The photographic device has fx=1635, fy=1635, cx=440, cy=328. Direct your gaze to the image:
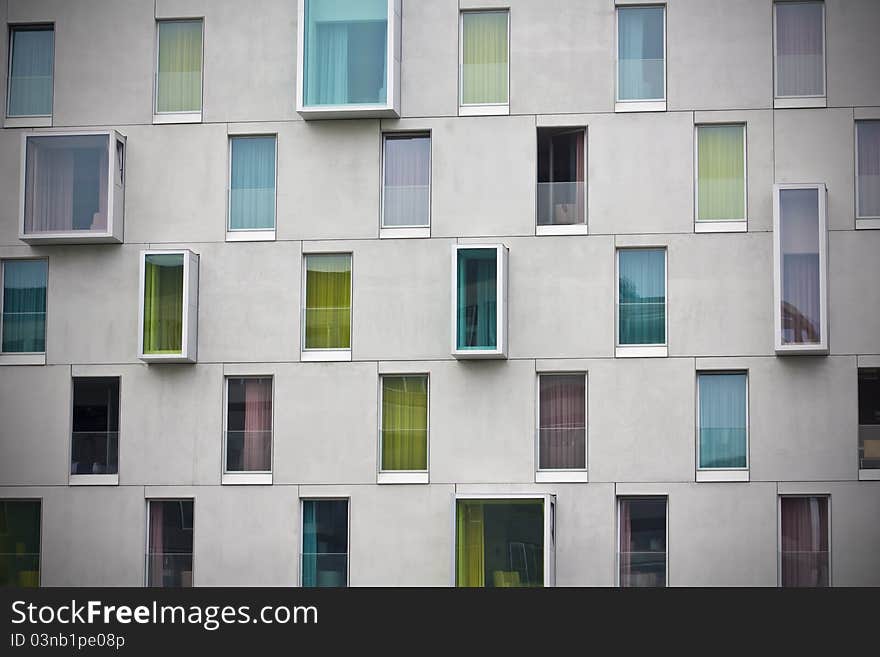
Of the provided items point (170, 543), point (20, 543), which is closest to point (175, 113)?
point (170, 543)

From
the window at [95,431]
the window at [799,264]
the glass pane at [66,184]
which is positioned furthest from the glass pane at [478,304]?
the glass pane at [66,184]

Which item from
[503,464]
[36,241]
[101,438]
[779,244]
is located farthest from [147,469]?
[779,244]

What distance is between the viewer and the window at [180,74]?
105ft

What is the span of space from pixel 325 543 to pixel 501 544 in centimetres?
344

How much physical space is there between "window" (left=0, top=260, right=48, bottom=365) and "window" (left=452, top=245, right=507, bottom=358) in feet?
27.0

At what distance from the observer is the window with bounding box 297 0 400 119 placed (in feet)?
102

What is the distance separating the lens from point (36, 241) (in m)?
31.7

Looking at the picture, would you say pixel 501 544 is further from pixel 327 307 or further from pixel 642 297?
pixel 327 307

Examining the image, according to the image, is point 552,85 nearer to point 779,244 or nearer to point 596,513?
point 779,244

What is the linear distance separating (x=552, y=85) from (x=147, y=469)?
10655 millimetres

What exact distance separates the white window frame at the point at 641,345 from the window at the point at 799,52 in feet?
12.0

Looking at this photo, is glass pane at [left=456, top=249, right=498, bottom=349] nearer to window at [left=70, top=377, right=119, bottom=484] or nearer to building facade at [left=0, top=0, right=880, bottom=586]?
building facade at [left=0, top=0, right=880, bottom=586]
